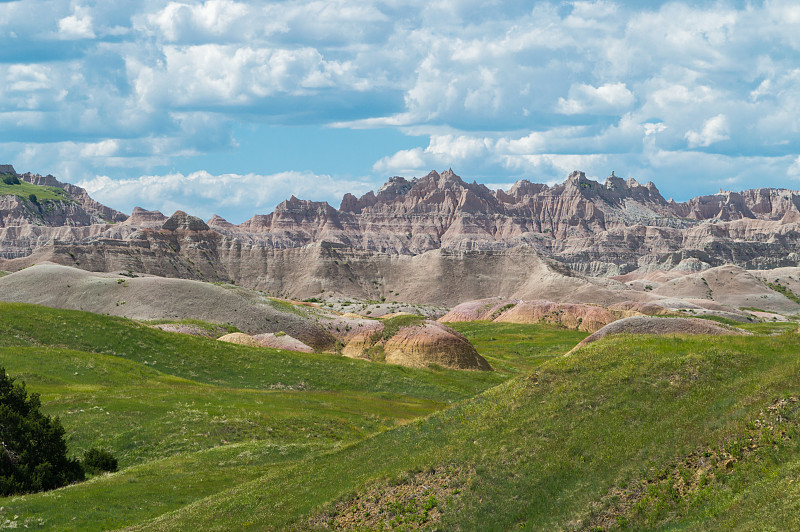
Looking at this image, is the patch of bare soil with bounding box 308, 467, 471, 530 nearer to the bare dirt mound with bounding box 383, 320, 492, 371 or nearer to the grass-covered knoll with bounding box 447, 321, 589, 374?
the bare dirt mound with bounding box 383, 320, 492, 371

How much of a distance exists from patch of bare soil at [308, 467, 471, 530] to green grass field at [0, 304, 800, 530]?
11 cm

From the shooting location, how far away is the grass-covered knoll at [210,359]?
6375 cm

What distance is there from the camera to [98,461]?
116 feet

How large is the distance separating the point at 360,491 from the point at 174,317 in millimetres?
81225

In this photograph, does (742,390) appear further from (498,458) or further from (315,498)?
(315,498)

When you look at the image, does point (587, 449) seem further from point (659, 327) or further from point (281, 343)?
point (659, 327)

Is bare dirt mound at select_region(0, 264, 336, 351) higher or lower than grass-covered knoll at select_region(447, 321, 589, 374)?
higher

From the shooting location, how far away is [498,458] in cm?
2553

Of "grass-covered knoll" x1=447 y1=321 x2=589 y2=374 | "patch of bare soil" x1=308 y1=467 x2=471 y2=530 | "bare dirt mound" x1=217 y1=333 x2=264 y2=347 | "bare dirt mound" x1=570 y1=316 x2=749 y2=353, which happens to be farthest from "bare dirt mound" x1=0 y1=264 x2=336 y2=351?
"patch of bare soil" x1=308 y1=467 x2=471 y2=530

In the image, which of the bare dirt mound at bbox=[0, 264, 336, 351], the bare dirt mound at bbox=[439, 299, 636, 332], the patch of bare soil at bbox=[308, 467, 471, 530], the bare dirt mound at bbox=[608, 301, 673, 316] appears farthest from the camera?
the bare dirt mound at bbox=[608, 301, 673, 316]

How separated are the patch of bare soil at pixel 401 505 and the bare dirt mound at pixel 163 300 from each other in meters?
67.7

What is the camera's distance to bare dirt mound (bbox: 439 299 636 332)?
15121 cm

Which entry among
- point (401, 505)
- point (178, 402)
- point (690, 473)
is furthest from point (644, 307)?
point (401, 505)

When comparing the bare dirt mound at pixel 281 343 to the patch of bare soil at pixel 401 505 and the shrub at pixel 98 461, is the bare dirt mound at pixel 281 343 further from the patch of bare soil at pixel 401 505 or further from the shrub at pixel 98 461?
the patch of bare soil at pixel 401 505
